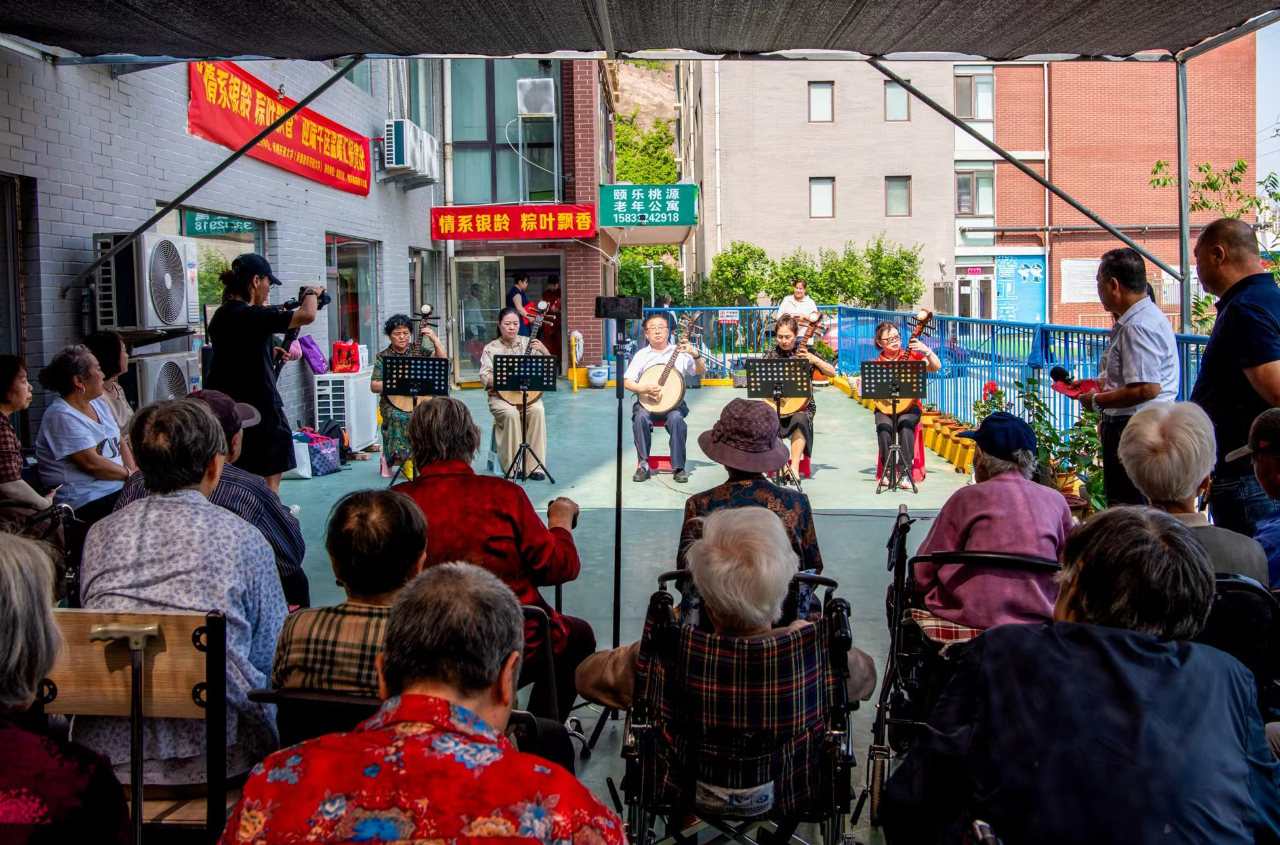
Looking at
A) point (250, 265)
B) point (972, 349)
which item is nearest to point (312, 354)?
point (250, 265)

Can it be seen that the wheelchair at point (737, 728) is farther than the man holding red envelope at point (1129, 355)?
No

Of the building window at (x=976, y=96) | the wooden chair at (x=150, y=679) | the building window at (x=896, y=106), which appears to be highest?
the building window at (x=976, y=96)

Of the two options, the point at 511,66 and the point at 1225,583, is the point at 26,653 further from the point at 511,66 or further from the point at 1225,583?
the point at 511,66

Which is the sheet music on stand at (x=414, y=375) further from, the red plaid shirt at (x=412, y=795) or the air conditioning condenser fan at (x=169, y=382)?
the red plaid shirt at (x=412, y=795)

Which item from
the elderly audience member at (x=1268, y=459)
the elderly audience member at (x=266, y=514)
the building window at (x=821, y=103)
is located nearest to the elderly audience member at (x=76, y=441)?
the elderly audience member at (x=266, y=514)

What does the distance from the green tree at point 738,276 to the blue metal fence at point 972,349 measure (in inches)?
345

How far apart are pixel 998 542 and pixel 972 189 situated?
30.7m

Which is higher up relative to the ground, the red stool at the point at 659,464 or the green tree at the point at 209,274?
the green tree at the point at 209,274

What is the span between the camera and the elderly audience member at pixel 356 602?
2428mm

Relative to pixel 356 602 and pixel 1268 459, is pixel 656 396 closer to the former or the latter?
pixel 1268 459

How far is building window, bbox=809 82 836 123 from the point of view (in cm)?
3072

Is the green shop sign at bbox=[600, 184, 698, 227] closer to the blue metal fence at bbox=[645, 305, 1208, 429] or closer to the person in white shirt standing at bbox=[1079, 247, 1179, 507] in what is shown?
the blue metal fence at bbox=[645, 305, 1208, 429]

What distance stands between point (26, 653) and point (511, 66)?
18200 mm

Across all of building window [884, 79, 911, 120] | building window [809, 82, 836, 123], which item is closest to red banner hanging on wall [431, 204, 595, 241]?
building window [809, 82, 836, 123]
